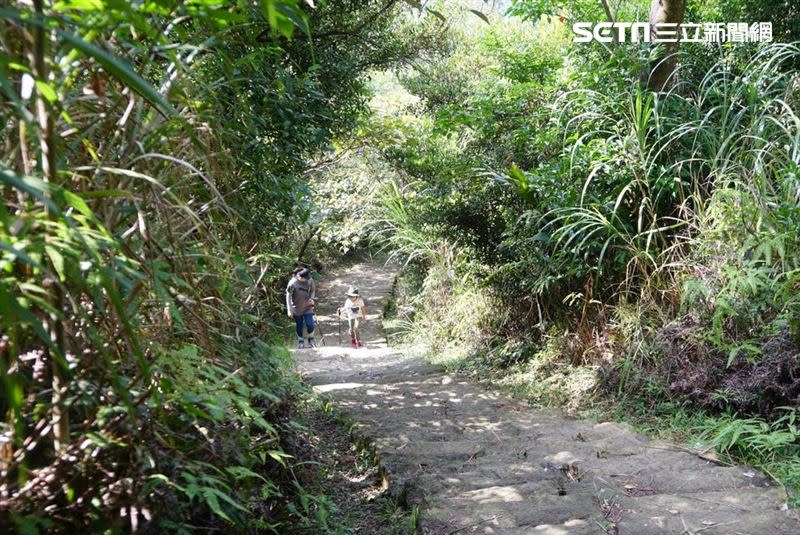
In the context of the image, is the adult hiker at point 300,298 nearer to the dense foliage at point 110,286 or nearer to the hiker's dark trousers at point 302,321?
the hiker's dark trousers at point 302,321

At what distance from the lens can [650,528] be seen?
7.36ft

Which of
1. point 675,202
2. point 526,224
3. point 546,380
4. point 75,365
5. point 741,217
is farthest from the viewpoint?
point 526,224

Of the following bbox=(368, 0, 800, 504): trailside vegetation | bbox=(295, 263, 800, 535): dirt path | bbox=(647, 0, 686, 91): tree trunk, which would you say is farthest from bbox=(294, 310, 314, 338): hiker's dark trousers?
bbox=(647, 0, 686, 91): tree trunk

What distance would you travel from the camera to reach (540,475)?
2.89 m

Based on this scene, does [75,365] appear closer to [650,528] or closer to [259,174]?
[650,528]

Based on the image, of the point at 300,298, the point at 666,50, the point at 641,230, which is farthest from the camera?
the point at 300,298

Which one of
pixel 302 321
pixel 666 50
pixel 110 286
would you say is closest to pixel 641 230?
pixel 666 50

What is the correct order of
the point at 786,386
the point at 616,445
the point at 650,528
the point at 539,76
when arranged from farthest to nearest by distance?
the point at 539,76
the point at 616,445
the point at 786,386
the point at 650,528

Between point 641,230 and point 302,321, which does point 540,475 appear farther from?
point 302,321

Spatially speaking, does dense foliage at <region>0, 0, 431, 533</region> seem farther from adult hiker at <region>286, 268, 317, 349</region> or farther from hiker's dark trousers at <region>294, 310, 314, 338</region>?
hiker's dark trousers at <region>294, 310, 314, 338</region>

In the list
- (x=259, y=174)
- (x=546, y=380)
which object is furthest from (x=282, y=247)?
(x=546, y=380)

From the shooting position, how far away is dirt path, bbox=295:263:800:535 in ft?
7.61

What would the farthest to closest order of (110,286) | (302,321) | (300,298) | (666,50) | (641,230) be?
(302,321), (300,298), (666,50), (641,230), (110,286)

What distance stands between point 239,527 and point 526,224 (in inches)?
151
